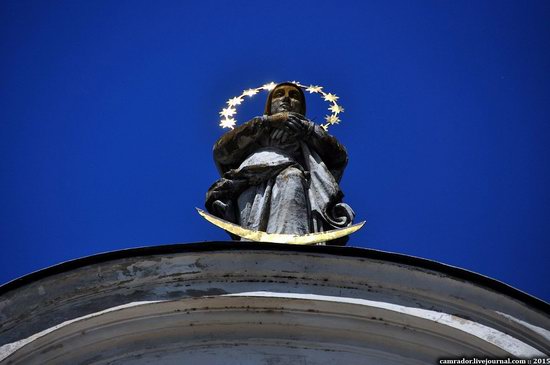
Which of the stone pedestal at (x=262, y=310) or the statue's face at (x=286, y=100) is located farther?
the statue's face at (x=286, y=100)

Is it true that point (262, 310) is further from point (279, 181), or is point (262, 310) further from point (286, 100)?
point (286, 100)

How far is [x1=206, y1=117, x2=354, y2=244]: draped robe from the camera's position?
9.33 metres

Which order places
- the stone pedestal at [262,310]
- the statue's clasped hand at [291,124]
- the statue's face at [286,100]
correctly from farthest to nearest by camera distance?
the statue's face at [286,100], the statue's clasped hand at [291,124], the stone pedestal at [262,310]

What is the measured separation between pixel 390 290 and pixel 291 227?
1773 millimetres

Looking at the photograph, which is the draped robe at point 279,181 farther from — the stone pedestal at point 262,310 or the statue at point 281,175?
the stone pedestal at point 262,310

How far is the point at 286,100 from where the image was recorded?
1131 cm

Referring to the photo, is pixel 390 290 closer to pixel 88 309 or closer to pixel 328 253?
pixel 328 253

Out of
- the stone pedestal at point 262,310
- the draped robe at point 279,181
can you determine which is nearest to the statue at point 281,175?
the draped robe at point 279,181

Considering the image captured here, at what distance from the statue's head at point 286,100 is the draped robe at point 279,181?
0.71 metres

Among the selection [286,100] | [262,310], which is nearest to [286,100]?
[286,100]

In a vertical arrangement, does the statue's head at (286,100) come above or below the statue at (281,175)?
above

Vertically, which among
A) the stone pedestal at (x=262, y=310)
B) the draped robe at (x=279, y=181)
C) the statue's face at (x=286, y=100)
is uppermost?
the statue's face at (x=286, y=100)

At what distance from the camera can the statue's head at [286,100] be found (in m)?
11.2

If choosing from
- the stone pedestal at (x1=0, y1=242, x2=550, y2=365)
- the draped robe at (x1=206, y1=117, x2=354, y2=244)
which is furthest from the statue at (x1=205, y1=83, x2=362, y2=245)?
the stone pedestal at (x1=0, y1=242, x2=550, y2=365)
